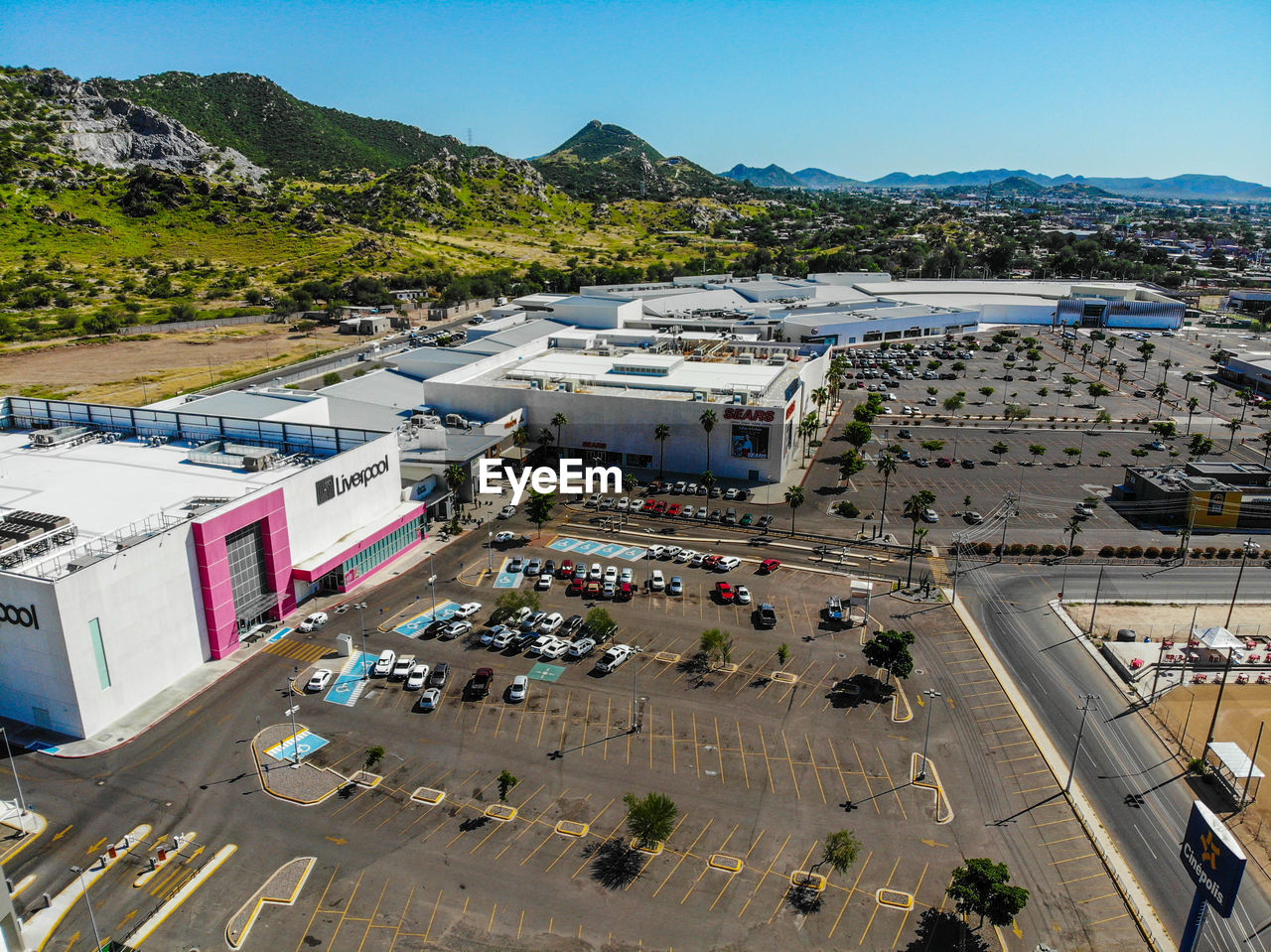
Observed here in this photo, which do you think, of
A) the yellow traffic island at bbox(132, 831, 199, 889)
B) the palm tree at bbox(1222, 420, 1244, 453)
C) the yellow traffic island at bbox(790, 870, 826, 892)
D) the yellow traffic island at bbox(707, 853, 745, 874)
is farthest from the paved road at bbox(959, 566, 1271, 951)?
the yellow traffic island at bbox(132, 831, 199, 889)

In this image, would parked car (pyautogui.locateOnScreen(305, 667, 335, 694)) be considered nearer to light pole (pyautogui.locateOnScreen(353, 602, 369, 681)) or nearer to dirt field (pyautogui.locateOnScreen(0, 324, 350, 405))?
light pole (pyautogui.locateOnScreen(353, 602, 369, 681))

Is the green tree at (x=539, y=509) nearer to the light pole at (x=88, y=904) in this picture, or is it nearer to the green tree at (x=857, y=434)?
the green tree at (x=857, y=434)

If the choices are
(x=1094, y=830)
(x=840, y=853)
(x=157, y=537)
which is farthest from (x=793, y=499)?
(x=157, y=537)

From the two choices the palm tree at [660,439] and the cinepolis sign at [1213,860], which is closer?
the cinepolis sign at [1213,860]

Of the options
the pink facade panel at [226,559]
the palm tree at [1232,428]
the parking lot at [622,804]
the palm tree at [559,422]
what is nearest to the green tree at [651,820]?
the parking lot at [622,804]

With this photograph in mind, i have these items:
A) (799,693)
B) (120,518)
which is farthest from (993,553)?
(120,518)
